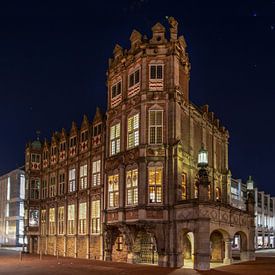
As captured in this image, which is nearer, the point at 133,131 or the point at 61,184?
the point at 133,131

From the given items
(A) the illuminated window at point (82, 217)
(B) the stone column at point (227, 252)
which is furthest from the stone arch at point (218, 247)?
(A) the illuminated window at point (82, 217)

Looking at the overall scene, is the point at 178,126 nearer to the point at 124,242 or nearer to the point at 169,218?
the point at 169,218

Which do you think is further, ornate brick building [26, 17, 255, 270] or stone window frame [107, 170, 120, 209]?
stone window frame [107, 170, 120, 209]

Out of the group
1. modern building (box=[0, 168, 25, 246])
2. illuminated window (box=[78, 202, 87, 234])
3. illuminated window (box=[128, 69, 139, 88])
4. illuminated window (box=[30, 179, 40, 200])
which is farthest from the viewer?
modern building (box=[0, 168, 25, 246])

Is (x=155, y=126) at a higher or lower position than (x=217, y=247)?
higher

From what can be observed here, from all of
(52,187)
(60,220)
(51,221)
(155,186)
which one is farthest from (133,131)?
(51,221)

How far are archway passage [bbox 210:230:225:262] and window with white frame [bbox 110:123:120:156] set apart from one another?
12.7 metres

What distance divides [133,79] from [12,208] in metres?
70.8

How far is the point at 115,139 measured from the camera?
1837 inches

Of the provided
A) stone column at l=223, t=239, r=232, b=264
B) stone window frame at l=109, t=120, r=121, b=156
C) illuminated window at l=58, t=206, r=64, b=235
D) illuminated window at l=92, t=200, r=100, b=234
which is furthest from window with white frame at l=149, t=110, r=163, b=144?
illuminated window at l=58, t=206, r=64, b=235

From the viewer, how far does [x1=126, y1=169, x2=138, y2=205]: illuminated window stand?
138 feet

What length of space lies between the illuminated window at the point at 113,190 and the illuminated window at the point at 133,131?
3893 mm

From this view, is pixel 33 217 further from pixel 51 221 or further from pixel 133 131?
pixel 133 131

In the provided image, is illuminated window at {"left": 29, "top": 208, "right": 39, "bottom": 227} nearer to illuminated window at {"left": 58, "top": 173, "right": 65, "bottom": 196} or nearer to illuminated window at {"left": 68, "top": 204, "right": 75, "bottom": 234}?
illuminated window at {"left": 58, "top": 173, "right": 65, "bottom": 196}
